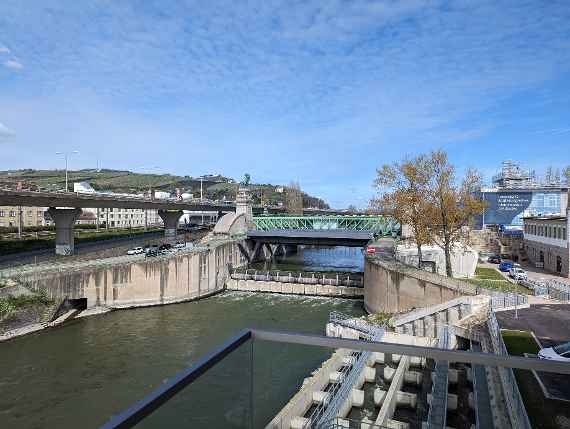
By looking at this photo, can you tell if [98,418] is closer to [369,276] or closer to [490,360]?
[490,360]

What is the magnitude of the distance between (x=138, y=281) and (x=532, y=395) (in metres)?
34.7

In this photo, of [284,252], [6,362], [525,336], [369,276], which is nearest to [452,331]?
[525,336]

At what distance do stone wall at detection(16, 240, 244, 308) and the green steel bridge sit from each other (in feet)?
70.0

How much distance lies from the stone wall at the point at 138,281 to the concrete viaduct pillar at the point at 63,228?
963cm

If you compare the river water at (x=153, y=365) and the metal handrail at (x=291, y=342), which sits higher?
the metal handrail at (x=291, y=342)

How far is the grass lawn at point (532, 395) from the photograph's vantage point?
6.31 meters

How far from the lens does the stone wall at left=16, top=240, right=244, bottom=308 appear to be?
35.1 metres

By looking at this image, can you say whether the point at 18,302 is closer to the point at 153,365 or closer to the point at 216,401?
the point at 153,365

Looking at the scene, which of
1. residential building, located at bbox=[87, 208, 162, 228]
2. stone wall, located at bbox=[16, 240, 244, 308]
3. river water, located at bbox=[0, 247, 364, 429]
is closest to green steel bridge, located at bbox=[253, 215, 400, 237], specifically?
river water, located at bbox=[0, 247, 364, 429]

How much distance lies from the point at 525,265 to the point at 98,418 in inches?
1784

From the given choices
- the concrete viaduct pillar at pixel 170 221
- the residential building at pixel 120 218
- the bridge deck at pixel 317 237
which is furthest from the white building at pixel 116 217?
the bridge deck at pixel 317 237

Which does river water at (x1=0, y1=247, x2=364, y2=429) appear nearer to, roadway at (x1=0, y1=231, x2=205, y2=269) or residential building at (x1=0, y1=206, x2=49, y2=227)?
roadway at (x1=0, y1=231, x2=205, y2=269)

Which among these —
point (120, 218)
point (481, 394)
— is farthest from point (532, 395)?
point (120, 218)

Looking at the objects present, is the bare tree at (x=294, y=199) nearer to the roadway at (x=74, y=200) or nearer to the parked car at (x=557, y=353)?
the roadway at (x=74, y=200)
